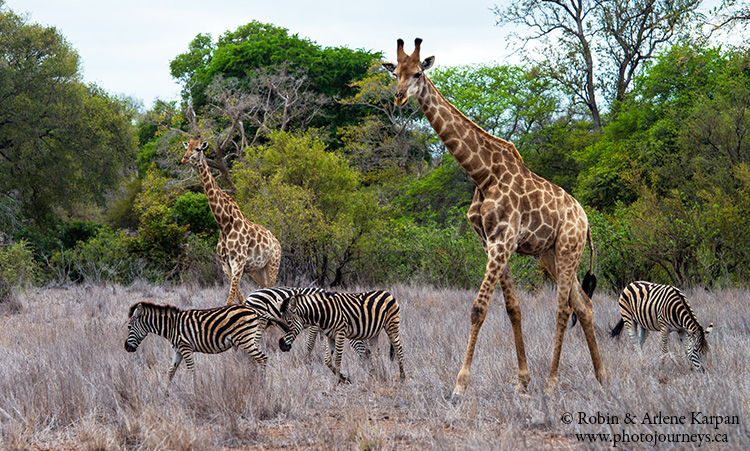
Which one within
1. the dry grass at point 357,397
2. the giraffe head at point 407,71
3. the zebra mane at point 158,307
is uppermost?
the giraffe head at point 407,71

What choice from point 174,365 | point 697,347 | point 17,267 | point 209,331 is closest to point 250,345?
point 209,331

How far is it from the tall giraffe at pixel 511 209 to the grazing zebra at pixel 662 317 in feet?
4.90

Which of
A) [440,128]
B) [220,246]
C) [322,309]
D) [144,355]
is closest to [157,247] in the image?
[220,246]

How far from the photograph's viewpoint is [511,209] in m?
5.50

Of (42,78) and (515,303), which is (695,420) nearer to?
(515,303)

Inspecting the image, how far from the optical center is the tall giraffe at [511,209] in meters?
5.50

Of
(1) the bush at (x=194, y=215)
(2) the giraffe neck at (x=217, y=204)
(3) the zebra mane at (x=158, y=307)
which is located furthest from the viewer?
(1) the bush at (x=194, y=215)

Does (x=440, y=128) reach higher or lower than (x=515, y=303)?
higher

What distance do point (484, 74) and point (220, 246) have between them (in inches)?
892

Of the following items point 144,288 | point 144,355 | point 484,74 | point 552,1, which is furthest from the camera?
point 484,74

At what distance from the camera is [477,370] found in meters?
6.52

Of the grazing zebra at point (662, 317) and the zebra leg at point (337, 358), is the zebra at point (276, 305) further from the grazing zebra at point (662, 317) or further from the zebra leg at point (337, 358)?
the grazing zebra at point (662, 317)

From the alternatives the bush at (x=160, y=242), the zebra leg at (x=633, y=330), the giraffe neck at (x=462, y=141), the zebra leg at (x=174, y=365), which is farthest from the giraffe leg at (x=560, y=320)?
the bush at (x=160, y=242)

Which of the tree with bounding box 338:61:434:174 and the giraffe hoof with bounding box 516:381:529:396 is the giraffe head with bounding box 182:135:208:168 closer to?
the giraffe hoof with bounding box 516:381:529:396
